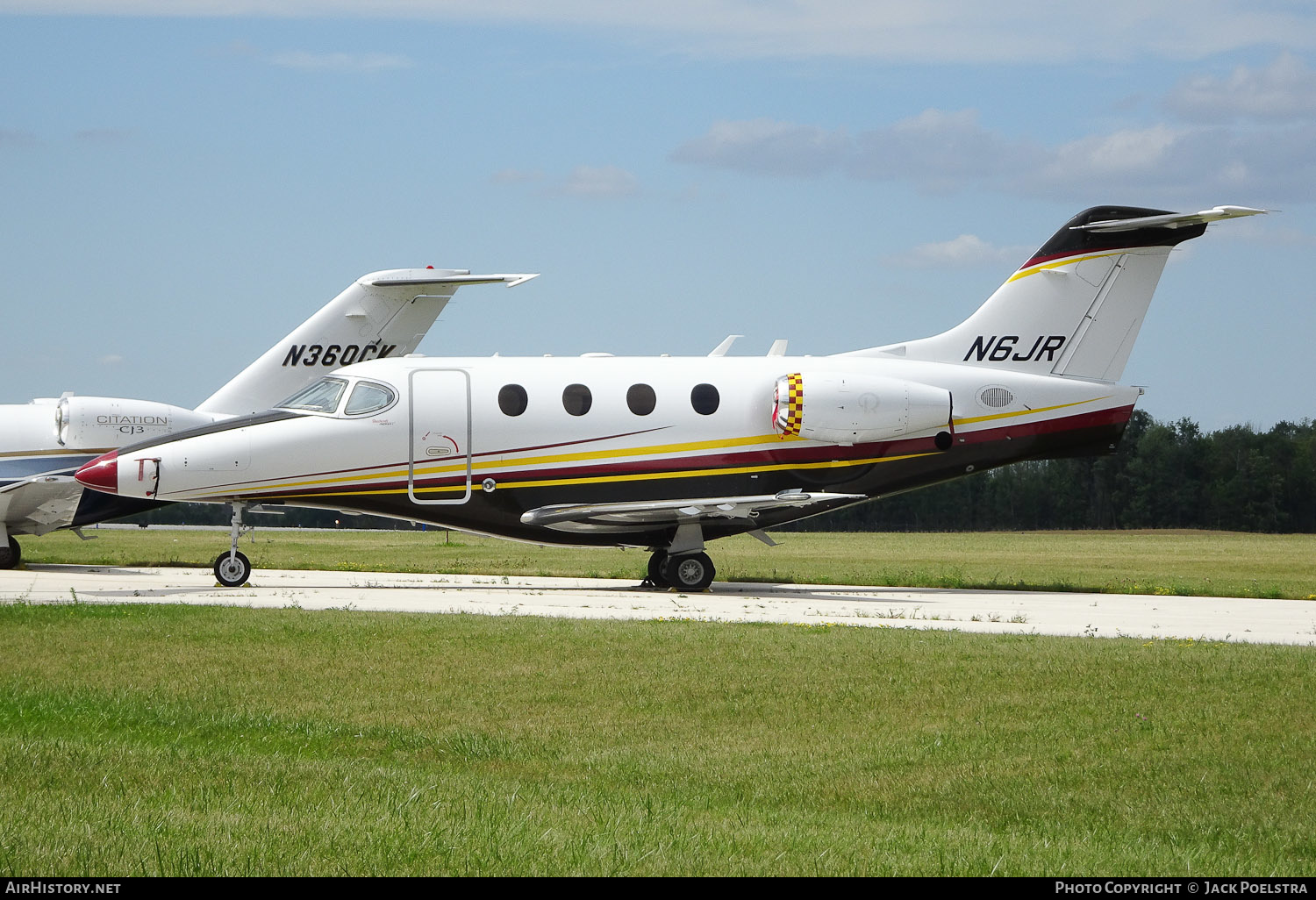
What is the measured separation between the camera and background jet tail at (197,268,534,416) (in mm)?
26594

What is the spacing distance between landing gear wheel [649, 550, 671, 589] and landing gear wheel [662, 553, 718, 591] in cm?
29

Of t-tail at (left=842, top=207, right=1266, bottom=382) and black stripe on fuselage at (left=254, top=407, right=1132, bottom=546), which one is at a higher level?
t-tail at (left=842, top=207, right=1266, bottom=382)

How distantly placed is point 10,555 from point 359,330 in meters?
8.25

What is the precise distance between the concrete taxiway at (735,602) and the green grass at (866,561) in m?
2.52

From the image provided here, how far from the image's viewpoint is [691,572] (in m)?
22.5

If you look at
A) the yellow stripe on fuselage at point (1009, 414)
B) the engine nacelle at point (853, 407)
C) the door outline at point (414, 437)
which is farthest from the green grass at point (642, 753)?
the yellow stripe on fuselage at point (1009, 414)

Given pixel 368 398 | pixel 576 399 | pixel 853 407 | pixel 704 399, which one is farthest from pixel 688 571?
pixel 368 398

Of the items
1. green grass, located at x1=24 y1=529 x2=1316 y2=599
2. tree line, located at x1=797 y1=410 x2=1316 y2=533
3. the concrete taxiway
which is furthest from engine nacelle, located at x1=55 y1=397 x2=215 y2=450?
tree line, located at x1=797 y1=410 x2=1316 y2=533

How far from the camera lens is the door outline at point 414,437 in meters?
21.7

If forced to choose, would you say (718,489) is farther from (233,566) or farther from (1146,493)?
(1146,493)

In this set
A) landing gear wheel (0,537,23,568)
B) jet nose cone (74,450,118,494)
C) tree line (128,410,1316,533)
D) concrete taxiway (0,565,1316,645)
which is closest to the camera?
concrete taxiway (0,565,1316,645)

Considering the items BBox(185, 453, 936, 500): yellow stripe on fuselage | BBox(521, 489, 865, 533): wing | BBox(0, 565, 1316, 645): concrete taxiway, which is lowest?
BBox(0, 565, 1316, 645): concrete taxiway

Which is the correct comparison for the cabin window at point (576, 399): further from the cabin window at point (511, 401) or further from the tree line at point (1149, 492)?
the tree line at point (1149, 492)

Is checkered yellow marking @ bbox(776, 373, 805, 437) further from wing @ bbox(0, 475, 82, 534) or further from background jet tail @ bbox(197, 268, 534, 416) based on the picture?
wing @ bbox(0, 475, 82, 534)
